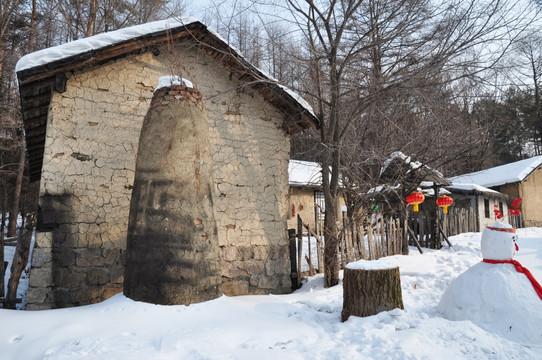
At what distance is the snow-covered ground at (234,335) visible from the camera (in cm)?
346

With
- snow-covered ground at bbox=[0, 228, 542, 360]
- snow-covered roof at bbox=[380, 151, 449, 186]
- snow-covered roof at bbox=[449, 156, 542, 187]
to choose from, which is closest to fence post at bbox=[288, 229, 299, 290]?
snow-covered ground at bbox=[0, 228, 542, 360]

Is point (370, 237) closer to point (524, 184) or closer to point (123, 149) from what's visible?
point (123, 149)

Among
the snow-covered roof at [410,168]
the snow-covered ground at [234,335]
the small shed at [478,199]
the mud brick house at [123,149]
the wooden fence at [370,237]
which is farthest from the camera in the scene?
the small shed at [478,199]

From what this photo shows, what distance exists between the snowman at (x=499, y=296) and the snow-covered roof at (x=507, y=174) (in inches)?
657

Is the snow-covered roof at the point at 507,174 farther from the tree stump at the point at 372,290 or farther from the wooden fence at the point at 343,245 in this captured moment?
the tree stump at the point at 372,290

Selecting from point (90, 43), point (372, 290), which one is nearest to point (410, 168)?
point (372, 290)

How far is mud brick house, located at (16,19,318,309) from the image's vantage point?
18.6 feet

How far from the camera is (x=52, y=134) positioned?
5.82 metres

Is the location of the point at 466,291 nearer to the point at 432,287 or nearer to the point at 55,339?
the point at 432,287

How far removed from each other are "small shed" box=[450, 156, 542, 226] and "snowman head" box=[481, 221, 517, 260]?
1790 centimetres

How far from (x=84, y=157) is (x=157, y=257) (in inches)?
109

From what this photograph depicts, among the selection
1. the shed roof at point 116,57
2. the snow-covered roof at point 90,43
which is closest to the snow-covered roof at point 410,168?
the shed roof at point 116,57

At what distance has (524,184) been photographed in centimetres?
2189

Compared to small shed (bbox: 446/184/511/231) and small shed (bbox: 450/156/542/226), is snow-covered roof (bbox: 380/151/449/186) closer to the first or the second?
small shed (bbox: 446/184/511/231)
